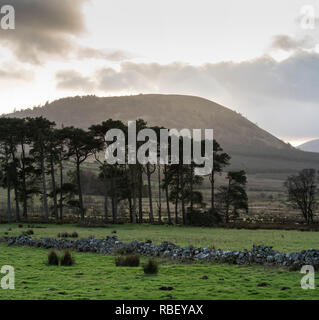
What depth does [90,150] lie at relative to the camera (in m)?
59.7

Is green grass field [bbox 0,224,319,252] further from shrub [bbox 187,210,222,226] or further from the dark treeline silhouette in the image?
the dark treeline silhouette

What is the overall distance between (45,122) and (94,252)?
139 ft

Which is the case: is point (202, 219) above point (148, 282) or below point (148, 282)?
below

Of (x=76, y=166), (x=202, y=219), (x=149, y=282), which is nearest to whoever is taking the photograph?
(x=149, y=282)

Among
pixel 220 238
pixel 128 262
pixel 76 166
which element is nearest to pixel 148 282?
pixel 128 262

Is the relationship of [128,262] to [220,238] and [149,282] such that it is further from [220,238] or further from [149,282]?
[220,238]

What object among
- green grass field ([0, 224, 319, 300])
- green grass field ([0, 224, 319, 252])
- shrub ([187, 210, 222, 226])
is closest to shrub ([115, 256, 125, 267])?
green grass field ([0, 224, 319, 300])

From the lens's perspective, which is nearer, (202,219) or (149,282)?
(149,282)

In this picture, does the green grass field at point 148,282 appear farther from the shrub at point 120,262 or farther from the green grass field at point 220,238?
the green grass field at point 220,238

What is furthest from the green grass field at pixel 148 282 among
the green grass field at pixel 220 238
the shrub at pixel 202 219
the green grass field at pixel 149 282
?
the shrub at pixel 202 219

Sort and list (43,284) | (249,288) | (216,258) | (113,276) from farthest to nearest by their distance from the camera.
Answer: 1. (216,258)
2. (113,276)
3. (43,284)
4. (249,288)

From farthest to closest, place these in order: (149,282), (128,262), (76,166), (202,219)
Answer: (202,219) → (76,166) → (128,262) → (149,282)
